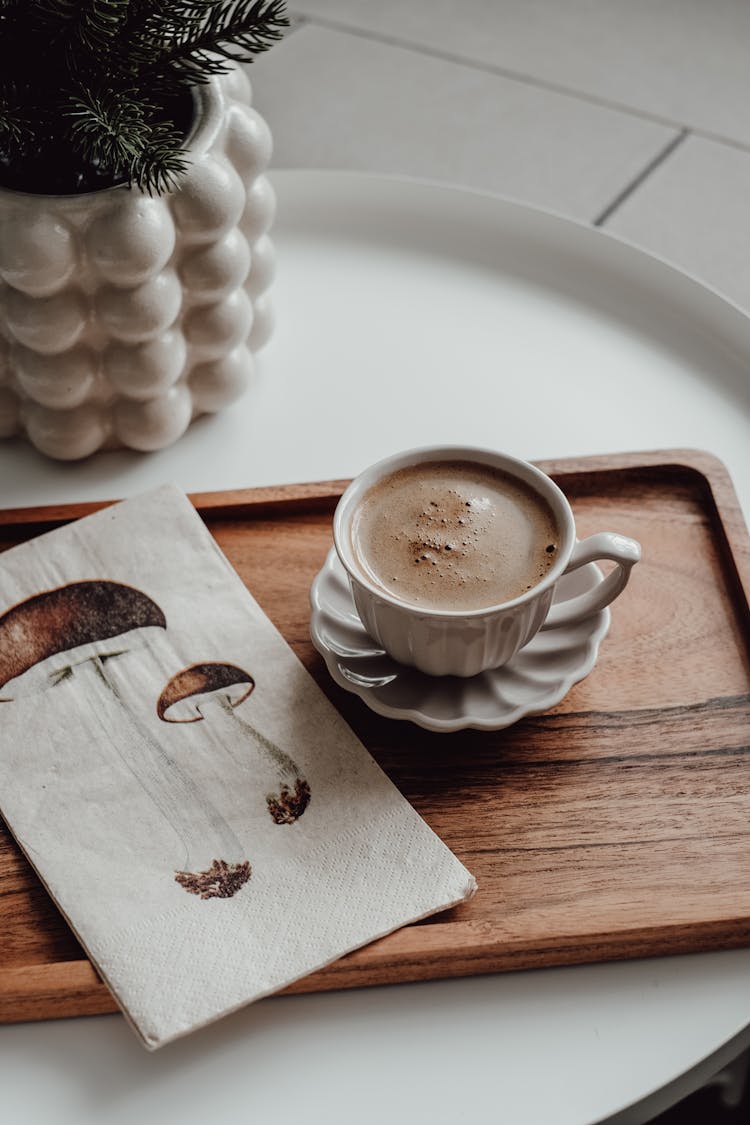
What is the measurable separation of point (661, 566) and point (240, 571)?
263 mm

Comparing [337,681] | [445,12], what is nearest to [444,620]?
[337,681]

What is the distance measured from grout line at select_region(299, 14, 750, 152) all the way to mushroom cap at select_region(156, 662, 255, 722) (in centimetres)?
87

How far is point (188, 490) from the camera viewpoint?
2.63 ft

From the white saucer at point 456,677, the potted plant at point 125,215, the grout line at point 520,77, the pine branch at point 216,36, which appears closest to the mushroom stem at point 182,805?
the white saucer at point 456,677

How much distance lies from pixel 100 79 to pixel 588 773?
0.47m

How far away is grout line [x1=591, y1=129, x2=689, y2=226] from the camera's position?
1148 mm

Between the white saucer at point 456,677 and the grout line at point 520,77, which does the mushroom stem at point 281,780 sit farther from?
the grout line at point 520,77

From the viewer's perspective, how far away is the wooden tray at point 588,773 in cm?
56

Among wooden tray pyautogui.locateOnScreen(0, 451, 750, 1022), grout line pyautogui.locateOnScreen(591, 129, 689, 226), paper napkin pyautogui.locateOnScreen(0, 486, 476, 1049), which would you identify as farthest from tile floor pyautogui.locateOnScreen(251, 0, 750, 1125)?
paper napkin pyautogui.locateOnScreen(0, 486, 476, 1049)

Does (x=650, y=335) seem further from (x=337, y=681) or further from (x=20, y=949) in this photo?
(x=20, y=949)

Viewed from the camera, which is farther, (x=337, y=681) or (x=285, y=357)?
(x=285, y=357)

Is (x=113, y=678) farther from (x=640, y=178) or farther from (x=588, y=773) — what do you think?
(x=640, y=178)

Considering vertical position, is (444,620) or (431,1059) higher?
(444,620)

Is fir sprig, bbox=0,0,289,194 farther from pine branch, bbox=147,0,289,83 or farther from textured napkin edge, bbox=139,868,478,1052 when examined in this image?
textured napkin edge, bbox=139,868,478,1052
